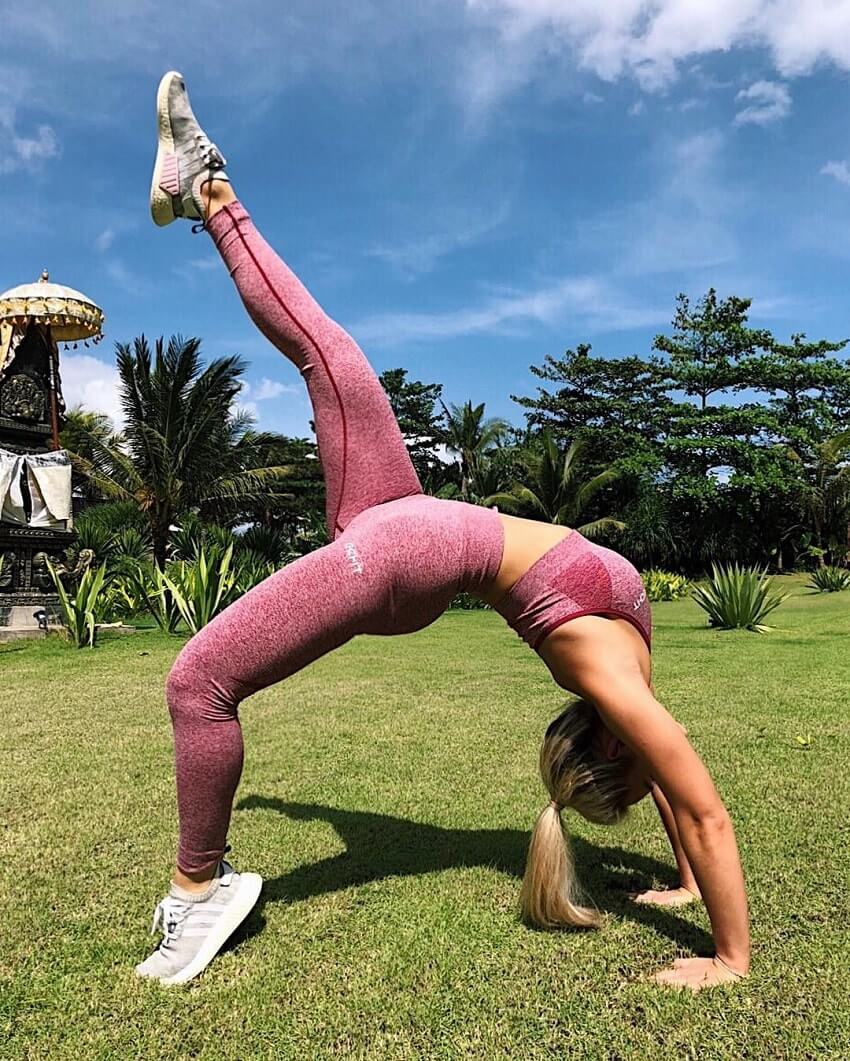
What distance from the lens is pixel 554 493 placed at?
92.5ft

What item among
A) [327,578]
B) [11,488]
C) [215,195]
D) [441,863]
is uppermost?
[215,195]

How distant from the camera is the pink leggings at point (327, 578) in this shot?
7.04 ft

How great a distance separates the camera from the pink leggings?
7.04ft

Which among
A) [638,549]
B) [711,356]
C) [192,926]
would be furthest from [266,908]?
[711,356]

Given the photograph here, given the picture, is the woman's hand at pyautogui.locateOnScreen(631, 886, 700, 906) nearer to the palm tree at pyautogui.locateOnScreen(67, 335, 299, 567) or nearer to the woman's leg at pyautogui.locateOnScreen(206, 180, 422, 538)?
the woman's leg at pyautogui.locateOnScreen(206, 180, 422, 538)

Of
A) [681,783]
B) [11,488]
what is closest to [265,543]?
[11,488]

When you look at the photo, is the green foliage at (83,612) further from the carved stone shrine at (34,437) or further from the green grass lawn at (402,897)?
the green grass lawn at (402,897)

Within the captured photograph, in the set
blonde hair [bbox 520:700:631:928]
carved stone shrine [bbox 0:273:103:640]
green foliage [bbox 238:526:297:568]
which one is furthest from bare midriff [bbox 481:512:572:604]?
green foliage [bbox 238:526:297:568]

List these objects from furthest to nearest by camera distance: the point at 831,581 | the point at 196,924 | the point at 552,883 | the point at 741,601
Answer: the point at 831,581, the point at 741,601, the point at 552,883, the point at 196,924

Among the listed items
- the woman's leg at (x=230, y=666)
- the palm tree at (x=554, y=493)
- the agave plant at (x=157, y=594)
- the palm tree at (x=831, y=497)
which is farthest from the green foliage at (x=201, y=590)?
the palm tree at (x=831, y=497)

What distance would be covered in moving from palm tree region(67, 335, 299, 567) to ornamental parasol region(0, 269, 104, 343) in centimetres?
635

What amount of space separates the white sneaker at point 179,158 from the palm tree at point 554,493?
25.0m

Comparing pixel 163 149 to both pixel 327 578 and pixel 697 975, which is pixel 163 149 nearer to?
pixel 327 578

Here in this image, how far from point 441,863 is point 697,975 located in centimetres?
101
